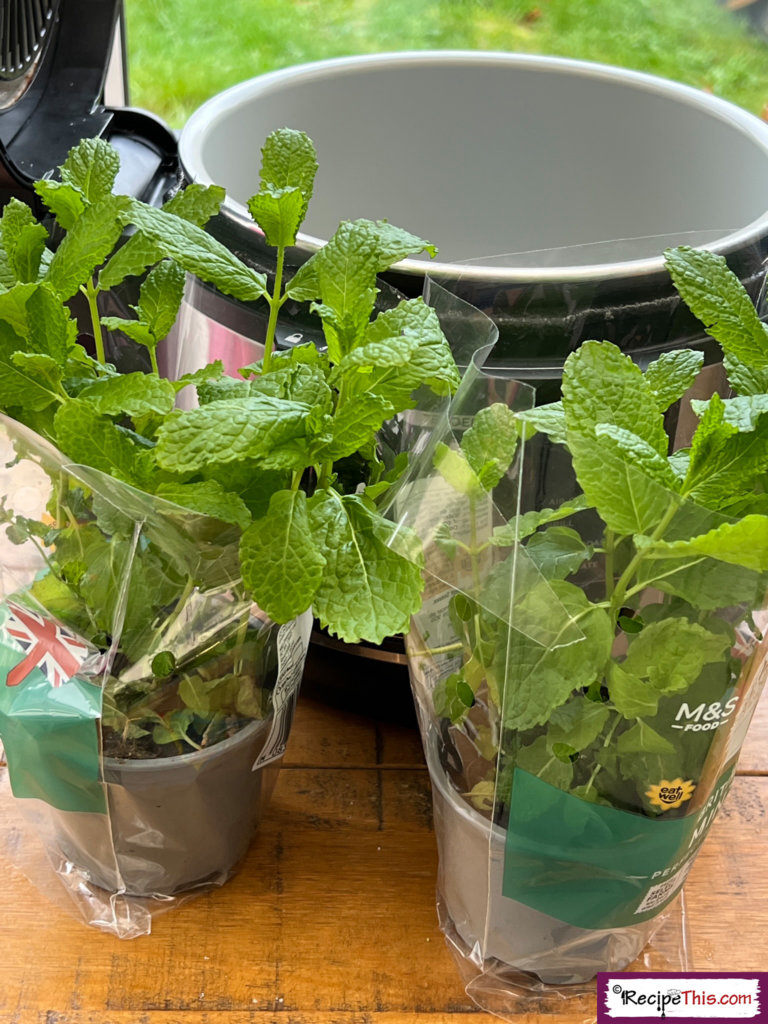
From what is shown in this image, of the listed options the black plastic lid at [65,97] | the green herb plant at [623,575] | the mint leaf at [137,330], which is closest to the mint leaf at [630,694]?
the green herb plant at [623,575]

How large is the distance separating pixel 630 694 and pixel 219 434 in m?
0.16

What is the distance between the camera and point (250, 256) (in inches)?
18.6

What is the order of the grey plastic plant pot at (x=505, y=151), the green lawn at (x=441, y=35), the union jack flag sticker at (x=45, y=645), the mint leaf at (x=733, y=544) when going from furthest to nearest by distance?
the green lawn at (x=441, y=35)
the grey plastic plant pot at (x=505, y=151)
the union jack flag sticker at (x=45, y=645)
the mint leaf at (x=733, y=544)

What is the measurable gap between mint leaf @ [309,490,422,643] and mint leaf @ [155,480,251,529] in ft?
0.08

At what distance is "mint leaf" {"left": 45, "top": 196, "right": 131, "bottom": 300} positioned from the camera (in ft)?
1.27

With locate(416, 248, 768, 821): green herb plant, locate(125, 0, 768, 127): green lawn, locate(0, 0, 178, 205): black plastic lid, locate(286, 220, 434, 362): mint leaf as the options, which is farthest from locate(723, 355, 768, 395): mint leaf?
locate(125, 0, 768, 127): green lawn

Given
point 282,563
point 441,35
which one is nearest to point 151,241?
point 282,563

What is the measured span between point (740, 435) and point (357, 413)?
0.12 m

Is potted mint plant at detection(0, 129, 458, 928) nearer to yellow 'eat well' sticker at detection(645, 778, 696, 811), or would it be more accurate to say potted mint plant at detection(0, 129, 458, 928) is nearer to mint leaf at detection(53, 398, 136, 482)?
mint leaf at detection(53, 398, 136, 482)

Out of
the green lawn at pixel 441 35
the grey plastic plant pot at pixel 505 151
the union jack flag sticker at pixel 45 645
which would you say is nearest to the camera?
the union jack flag sticker at pixel 45 645

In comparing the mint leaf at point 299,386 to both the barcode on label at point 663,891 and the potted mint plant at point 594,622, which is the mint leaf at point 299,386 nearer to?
the potted mint plant at point 594,622

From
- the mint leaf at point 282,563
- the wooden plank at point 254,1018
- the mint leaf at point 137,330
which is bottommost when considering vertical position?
the wooden plank at point 254,1018

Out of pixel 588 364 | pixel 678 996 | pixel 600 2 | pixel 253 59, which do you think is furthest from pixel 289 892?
pixel 600 2

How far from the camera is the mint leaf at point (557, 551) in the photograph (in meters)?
0.38
